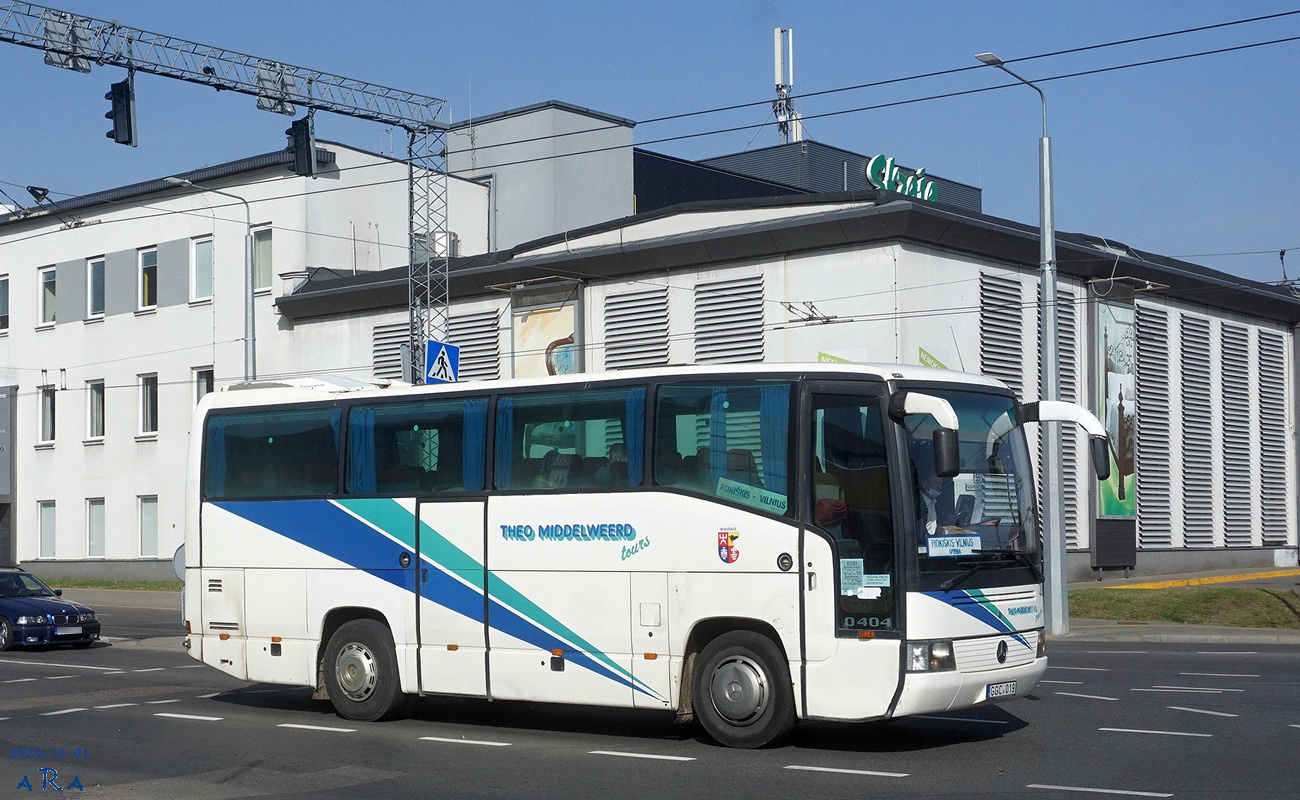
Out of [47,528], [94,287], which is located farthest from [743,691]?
[47,528]

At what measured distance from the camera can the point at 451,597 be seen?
43.5 feet

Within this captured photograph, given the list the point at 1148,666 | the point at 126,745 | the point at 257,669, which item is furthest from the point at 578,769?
the point at 1148,666

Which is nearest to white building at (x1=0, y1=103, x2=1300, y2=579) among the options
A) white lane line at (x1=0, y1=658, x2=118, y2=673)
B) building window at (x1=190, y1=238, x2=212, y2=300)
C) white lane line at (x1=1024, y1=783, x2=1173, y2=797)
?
building window at (x1=190, y1=238, x2=212, y2=300)

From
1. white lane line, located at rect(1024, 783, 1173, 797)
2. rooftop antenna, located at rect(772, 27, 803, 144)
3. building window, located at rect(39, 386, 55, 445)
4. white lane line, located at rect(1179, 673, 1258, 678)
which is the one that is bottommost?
white lane line, located at rect(1179, 673, 1258, 678)

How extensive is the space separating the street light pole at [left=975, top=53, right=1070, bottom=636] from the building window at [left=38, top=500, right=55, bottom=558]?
36405 millimetres

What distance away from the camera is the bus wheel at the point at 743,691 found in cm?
1131

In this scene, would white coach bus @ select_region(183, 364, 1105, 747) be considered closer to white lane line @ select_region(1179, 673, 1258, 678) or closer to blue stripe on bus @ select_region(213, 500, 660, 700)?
blue stripe on bus @ select_region(213, 500, 660, 700)

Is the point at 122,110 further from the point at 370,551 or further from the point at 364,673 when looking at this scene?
the point at 364,673

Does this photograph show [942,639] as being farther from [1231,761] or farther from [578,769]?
[578,769]

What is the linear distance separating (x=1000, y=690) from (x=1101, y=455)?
2.20 metres

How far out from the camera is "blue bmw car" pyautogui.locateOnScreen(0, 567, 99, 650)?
22672 mm

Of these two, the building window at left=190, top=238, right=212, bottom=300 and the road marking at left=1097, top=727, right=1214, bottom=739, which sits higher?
the building window at left=190, top=238, right=212, bottom=300

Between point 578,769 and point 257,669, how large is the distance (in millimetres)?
5141

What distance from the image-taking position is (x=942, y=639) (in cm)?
1088
